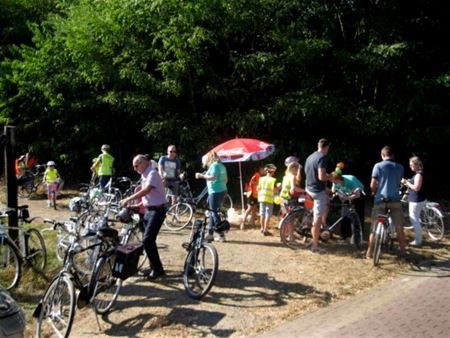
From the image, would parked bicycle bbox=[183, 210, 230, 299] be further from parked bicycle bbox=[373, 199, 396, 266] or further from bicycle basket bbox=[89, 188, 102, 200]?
bicycle basket bbox=[89, 188, 102, 200]

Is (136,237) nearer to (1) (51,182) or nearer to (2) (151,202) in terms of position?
(2) (151,202)

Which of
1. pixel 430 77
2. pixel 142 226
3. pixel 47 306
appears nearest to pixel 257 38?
pixel 430 77

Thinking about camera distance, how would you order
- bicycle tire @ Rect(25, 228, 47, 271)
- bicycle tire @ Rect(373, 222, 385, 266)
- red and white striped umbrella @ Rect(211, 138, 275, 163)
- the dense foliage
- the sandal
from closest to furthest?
bicycle tire @ Rect(25, 228, 47, 271)
bicycle tire @ Rect(373, 222, 385, 266)
the sandal
red and white striped umbrella @ Rect(211, 138, 275, 163)
the dense foliage

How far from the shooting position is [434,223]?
11.1 m

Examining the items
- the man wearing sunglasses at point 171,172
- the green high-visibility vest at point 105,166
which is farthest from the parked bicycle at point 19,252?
the green high-visibility vest at point 105,166

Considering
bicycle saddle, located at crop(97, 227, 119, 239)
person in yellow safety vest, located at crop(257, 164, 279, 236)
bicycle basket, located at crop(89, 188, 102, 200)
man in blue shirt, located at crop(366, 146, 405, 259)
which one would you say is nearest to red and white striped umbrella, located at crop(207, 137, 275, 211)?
person in yellow safety vest, located at crop(257, 164, 279, 236)

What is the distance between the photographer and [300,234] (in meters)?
10.1

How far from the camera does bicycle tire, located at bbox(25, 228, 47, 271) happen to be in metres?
8.37

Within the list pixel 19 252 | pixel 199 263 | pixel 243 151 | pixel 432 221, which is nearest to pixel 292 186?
pixel 243 151

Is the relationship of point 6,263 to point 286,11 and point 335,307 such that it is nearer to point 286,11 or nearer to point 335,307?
point 335,307

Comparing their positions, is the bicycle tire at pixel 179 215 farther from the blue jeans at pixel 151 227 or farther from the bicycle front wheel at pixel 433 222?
the bicycle front wheel at pixel 433 222

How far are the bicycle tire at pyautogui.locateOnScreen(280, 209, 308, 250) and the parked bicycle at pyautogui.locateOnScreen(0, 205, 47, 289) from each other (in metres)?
4.31

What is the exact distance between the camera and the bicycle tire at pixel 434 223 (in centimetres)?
1092

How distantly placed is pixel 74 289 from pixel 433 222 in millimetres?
8075
